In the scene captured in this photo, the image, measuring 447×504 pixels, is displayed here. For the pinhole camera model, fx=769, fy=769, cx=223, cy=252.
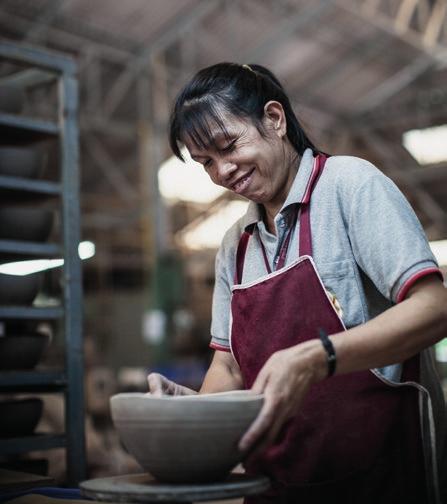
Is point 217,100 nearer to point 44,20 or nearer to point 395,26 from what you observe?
point 44,20

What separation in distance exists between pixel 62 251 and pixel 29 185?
25 cm

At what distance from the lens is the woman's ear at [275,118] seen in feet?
5.59

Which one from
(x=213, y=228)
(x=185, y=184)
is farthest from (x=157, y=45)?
(x=213, y=228)

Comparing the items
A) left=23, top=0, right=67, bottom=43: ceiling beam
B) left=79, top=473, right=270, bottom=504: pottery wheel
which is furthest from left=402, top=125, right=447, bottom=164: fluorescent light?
left=79, top=473, right=270, bottom=504: pottery wheel

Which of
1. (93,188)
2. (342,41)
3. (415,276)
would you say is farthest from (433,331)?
(93,188)

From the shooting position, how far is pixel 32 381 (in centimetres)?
252

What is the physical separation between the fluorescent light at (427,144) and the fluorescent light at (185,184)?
3.44 meters

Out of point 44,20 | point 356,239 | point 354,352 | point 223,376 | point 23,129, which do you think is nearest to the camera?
point 354,352

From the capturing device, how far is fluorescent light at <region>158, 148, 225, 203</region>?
1258cm

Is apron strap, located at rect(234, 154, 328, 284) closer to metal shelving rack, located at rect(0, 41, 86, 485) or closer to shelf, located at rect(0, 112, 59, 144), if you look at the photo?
metal shelving rack, located at rect(0, 41, 86, 485)

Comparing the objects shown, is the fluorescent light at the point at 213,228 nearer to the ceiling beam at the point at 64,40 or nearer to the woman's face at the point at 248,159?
the ceiling beam at the point at 64,40

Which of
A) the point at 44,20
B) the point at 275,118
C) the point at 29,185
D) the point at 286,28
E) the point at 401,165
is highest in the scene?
the point at 286,28

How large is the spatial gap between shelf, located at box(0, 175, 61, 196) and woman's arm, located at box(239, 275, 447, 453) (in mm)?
1563

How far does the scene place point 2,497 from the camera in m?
1.73
